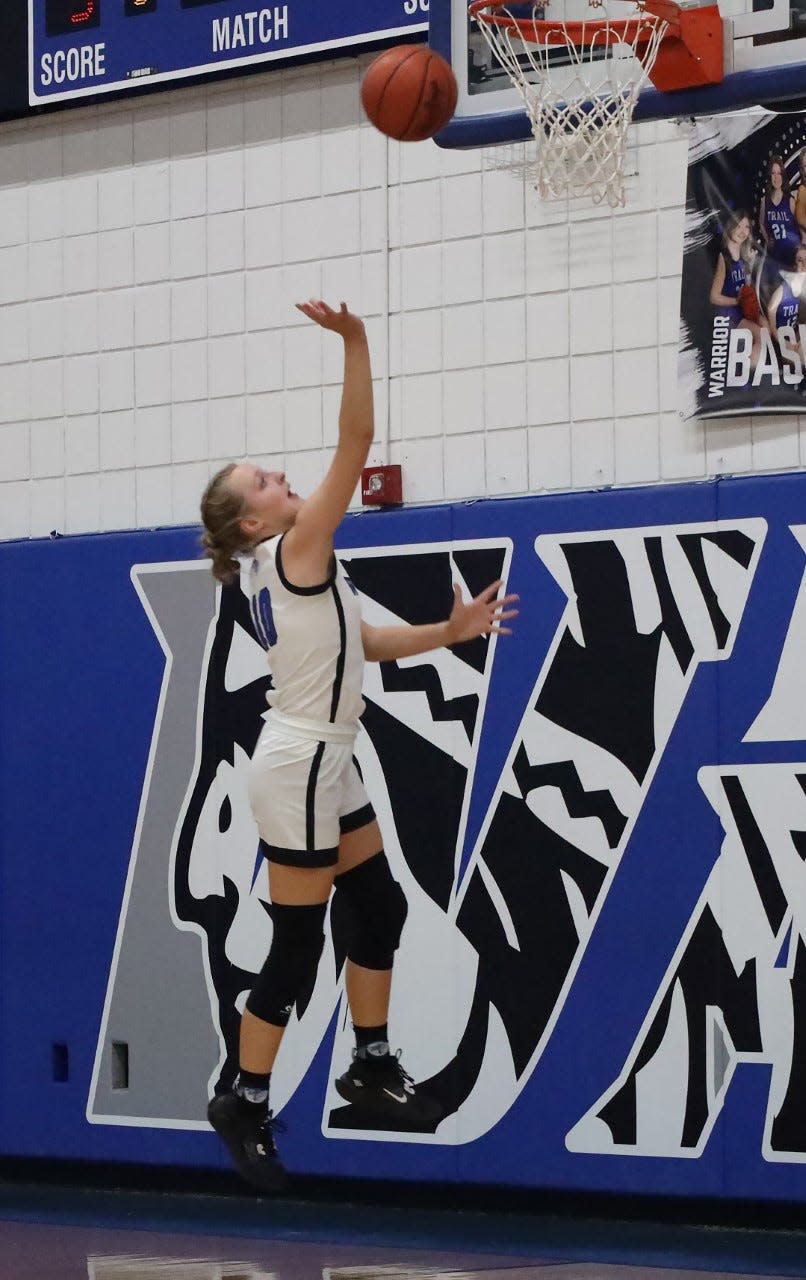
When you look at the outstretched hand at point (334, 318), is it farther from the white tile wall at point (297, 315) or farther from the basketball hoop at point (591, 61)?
the white tile wall at point (297, 315)

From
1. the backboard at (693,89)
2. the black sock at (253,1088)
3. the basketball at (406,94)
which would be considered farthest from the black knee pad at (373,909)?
the backboard at (693,89)

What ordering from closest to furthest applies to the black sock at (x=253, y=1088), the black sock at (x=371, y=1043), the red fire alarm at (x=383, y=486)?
the black sock at (x=253, y=1088), the black sock at (x=371, y=1043), the red fire alarm at (x=383, y=486)

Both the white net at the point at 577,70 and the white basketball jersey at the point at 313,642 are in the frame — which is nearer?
the white basketball jersey at the point at 313,642

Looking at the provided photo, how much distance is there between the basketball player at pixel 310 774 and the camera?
17.1ft

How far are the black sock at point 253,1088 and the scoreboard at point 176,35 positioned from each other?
425 cm

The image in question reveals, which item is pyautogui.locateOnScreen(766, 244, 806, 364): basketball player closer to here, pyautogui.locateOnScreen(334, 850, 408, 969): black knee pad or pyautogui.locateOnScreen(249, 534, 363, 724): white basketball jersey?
pyautogui.locateOnScreen(249, 534, 363, 724): white basketball jersey

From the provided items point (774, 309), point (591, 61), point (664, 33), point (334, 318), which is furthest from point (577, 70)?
point (334, 318)

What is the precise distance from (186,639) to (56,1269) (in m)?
2.71

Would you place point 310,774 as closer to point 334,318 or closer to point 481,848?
point 334,318

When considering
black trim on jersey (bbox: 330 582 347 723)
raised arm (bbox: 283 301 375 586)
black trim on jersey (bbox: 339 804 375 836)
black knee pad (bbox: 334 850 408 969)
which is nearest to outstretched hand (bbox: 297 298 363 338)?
raised arm (bbox: 283 301 375 586)

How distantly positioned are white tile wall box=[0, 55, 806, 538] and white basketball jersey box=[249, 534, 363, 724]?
7.86 ft

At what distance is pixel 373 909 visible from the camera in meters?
5.43

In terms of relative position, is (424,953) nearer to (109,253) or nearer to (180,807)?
(180,807)

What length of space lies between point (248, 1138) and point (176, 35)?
484cm
